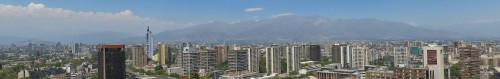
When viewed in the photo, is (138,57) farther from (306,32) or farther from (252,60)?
(306,32)

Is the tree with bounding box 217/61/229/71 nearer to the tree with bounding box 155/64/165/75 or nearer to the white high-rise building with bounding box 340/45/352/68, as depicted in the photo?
the tree with bounding box 155/64/165/75

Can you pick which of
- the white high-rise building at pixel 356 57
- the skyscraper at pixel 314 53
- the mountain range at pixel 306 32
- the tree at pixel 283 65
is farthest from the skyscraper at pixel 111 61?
the mountain range at pixel 306 32

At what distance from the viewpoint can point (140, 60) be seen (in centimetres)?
2916

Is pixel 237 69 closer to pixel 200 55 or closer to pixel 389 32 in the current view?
pixel 200 55

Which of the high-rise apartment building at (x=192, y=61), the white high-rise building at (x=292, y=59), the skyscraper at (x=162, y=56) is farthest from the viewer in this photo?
the skyscraper at (x=162, y=56)

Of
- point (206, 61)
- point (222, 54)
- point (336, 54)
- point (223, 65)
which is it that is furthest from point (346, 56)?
point (206, 61)

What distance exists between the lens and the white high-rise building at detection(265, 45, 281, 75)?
922 inches

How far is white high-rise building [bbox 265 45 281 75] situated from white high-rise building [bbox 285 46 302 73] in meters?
0.62

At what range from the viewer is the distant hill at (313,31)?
4838 inches

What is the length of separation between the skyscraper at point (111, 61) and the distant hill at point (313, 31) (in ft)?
337

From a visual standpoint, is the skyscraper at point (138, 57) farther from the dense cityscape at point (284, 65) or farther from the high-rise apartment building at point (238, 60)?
the high-rise apartment building at point (238, 60)

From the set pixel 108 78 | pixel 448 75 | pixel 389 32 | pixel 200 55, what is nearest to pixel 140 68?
pixel 200 55

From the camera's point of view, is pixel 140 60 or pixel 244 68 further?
pixel 140 60

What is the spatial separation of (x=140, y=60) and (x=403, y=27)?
130 m
